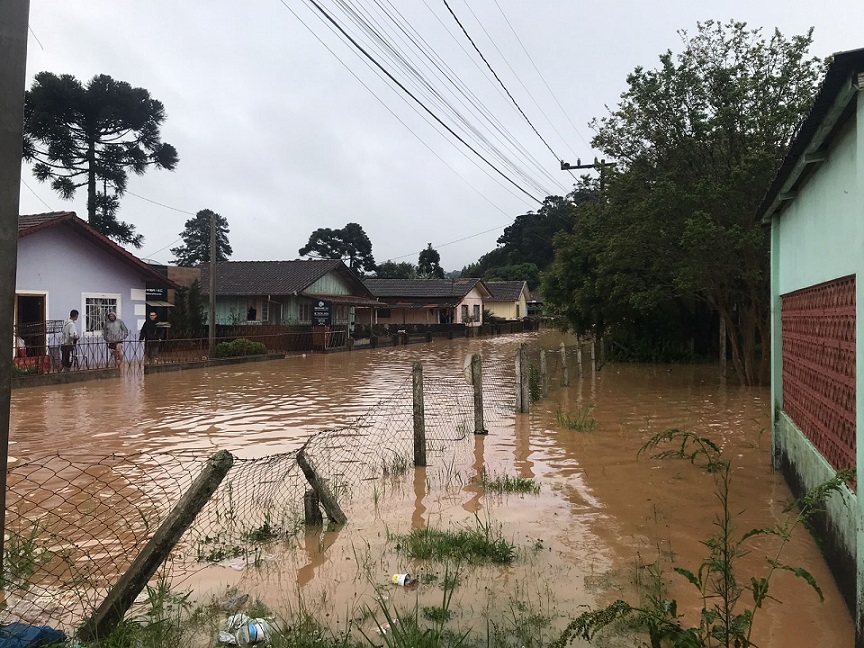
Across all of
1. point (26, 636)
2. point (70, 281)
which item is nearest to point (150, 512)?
point (26, 636)

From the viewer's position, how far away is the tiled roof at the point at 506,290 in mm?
66562

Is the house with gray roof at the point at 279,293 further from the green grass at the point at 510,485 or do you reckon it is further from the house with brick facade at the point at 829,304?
the house with brick facade at the point at 829,304

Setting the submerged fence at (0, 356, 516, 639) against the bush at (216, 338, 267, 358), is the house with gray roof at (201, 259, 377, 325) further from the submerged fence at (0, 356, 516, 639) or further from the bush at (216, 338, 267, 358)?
the submerged fence at (0, 356, 516, 639)

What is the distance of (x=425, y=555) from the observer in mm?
5387

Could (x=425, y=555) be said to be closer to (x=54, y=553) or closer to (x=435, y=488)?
(x=435, y=488)

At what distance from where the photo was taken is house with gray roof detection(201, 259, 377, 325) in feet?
116

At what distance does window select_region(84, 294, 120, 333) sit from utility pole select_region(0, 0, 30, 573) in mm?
20351

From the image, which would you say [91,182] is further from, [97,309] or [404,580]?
[404,580]

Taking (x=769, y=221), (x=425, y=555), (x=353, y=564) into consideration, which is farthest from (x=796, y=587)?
(x=769, y=221)

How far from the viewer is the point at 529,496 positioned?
7.29 m

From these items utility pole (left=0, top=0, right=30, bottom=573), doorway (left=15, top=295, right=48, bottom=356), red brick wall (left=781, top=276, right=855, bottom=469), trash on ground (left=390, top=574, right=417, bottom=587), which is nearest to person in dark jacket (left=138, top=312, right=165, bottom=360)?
doorway (left=15, top=295, right=48, bottom=356)

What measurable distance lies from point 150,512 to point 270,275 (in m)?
32.0

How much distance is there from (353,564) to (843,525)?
3468 millimetres

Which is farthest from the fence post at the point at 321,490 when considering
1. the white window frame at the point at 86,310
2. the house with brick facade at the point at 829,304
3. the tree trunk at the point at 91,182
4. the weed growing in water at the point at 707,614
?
the tree trunk at the point at 91,182
